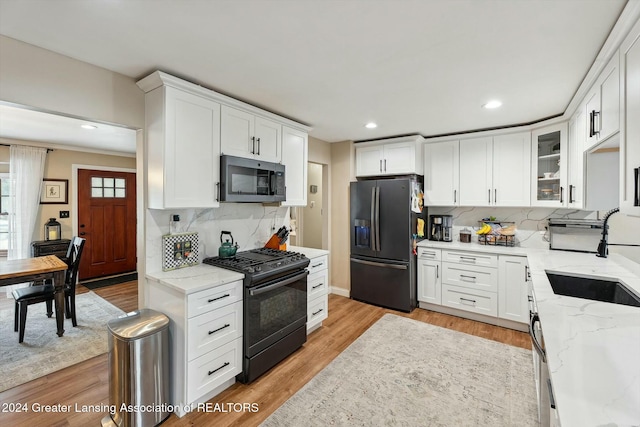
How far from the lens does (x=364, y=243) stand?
4023 mm

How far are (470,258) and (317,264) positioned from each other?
6.25 ft

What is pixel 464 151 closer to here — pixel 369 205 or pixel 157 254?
pixel 369 205

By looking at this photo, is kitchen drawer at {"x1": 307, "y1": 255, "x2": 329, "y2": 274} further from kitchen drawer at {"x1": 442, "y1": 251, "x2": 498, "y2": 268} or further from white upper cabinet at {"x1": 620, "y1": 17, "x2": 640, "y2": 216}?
white upper cabinet at {"x1": 620, "y1": 17, "x2": 640, "y2": 216}

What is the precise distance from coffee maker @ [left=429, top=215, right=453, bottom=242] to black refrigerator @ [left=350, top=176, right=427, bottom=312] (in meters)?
0.20

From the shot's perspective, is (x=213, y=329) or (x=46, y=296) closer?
(x=213, y=329)

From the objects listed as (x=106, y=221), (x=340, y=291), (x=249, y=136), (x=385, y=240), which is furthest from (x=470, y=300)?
(x=106, y=221)

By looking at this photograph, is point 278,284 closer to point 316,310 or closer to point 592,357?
point 316,310

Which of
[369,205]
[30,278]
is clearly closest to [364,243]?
[369,205]

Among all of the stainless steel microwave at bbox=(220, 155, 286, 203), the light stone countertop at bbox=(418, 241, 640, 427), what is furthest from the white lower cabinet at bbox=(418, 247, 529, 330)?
the stainless steel microwave at bbox=(220, 155, 286, 203)

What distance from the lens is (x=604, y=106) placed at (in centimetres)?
178

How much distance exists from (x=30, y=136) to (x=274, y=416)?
16.9ft

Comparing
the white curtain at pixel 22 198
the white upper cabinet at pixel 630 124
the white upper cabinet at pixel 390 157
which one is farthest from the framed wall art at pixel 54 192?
the white upper cabinet at pixel 630 124

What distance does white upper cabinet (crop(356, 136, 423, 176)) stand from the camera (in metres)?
3.86

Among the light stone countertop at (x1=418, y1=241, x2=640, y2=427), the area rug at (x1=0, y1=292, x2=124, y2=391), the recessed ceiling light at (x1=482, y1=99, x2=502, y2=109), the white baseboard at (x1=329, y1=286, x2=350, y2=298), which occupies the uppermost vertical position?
Result: the recessed ceiling light at (x1=482, y1=99, x2=502, y2=109)
